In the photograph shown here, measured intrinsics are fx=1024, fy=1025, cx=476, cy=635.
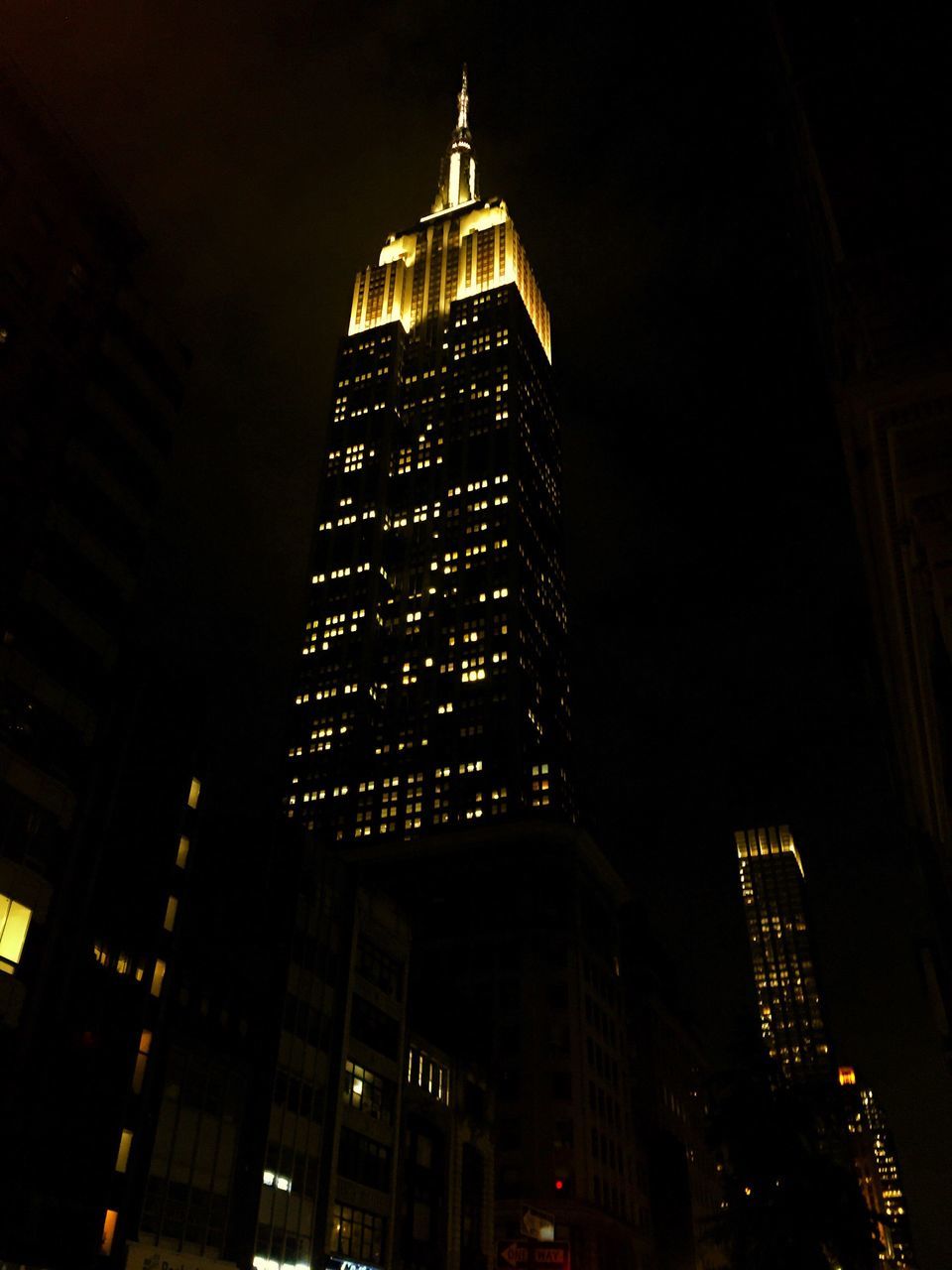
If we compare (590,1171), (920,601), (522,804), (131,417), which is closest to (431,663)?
(522,804)

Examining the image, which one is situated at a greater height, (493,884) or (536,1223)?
(493,884)

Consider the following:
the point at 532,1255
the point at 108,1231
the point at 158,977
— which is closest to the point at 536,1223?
the point at 532,1255

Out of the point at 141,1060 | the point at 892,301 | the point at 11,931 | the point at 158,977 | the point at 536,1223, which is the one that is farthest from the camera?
the point at 158,977

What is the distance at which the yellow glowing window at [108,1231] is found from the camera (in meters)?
41.0

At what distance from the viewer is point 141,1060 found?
149 ft

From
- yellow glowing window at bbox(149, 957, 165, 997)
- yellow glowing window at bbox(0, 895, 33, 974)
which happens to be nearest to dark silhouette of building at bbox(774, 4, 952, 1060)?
yellow glowing window at bbox(0, 895, 33, 974)

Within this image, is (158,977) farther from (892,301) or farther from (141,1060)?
(892,301)

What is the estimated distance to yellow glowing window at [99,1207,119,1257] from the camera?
135 feet

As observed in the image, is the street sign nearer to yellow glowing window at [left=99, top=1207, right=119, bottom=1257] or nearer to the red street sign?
the red street sign

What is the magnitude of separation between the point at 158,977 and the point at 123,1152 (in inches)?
293

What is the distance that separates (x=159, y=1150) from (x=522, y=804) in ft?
438

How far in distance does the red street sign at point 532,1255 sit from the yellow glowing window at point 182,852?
Answer: 2423 cm

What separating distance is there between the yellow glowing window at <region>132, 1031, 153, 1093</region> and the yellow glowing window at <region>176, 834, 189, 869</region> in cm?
852

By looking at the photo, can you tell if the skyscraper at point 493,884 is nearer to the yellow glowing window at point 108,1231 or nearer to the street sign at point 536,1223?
the yellow glowing window at point 108,1231
